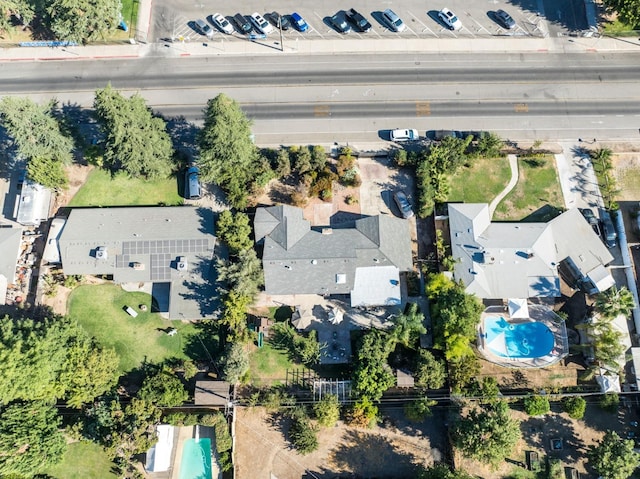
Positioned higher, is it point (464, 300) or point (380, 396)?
point (464, 300)

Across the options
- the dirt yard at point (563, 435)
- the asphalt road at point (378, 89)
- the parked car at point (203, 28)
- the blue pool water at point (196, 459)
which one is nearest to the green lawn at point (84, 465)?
the blue pool water at point (196, 459)

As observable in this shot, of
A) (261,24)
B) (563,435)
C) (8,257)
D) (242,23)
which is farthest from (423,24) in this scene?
(8,257)

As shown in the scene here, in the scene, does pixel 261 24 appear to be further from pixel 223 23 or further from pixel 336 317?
pixel 336 317

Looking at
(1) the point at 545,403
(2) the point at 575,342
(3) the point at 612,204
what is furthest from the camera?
(3) the point at 612,204

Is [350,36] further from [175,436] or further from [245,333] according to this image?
[175,436]

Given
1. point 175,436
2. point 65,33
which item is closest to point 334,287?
point 175,436

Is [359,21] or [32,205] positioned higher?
[359,21]

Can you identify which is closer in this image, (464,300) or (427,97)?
(464,300)
